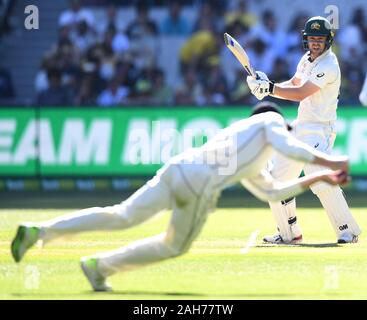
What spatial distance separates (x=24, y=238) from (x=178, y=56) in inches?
524

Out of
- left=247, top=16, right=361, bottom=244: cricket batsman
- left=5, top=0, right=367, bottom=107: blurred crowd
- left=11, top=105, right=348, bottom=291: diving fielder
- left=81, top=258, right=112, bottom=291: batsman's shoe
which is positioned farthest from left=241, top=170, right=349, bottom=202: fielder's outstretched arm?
left=5, top=0, right=367, bottom=107: blurred crowd

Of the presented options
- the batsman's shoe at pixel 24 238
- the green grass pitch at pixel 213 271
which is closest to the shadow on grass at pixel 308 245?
the green grass pitch at pixel 213 271

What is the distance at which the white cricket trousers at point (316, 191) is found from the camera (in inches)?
Result: 442

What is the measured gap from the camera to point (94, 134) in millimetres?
17938

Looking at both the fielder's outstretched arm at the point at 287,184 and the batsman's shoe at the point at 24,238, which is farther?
the batsman's shoe at the point at 24,238

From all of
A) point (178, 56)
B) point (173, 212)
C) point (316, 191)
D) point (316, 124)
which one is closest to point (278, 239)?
point (316, 191)

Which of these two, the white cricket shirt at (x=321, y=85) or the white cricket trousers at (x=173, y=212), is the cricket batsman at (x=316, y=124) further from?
the white cricket trousers at (x=173, y=212)

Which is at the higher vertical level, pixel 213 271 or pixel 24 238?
pixel 24 238

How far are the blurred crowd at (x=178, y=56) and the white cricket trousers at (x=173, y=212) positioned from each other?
1043cm

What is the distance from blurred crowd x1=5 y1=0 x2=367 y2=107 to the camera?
19375mm

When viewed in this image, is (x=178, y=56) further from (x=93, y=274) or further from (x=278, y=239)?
(x=93, y=274)

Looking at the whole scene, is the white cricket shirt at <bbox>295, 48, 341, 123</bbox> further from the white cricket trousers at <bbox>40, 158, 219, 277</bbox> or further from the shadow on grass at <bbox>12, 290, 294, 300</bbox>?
the shadow on grass at <bbox>12, 290, 294, 300</bbox>

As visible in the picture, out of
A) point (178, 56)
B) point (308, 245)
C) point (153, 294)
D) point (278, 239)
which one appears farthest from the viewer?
point (178, 56)
